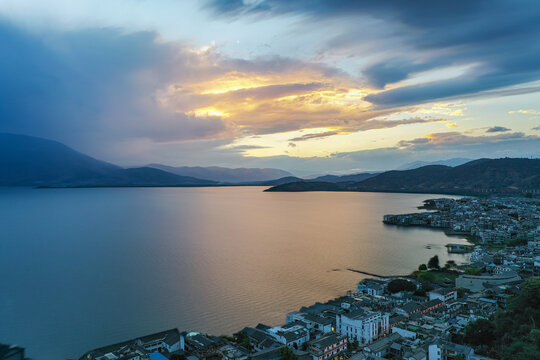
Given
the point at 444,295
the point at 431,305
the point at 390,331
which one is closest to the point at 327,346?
Result: the point at 390,331

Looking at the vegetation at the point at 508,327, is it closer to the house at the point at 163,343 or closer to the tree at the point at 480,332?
the tree at the point at 480,332

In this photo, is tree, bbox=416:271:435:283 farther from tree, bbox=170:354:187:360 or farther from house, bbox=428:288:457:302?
tree, bbox=170:354:187:360

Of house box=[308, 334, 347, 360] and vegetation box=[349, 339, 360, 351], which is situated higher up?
house box=[308, 334, 347, 360]

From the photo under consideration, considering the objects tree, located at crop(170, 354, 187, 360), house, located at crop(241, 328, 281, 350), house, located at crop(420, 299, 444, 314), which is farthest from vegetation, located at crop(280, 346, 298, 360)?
house, located at crop(420, 299, 444, 314)

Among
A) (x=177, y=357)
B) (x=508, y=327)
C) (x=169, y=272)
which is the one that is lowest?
(x=169, y=272)

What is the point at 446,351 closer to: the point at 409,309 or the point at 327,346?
the point at 327,346

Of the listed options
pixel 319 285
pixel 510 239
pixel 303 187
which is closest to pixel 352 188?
pixel 303 187

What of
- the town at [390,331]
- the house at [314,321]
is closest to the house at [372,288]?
the town at [390,331]
